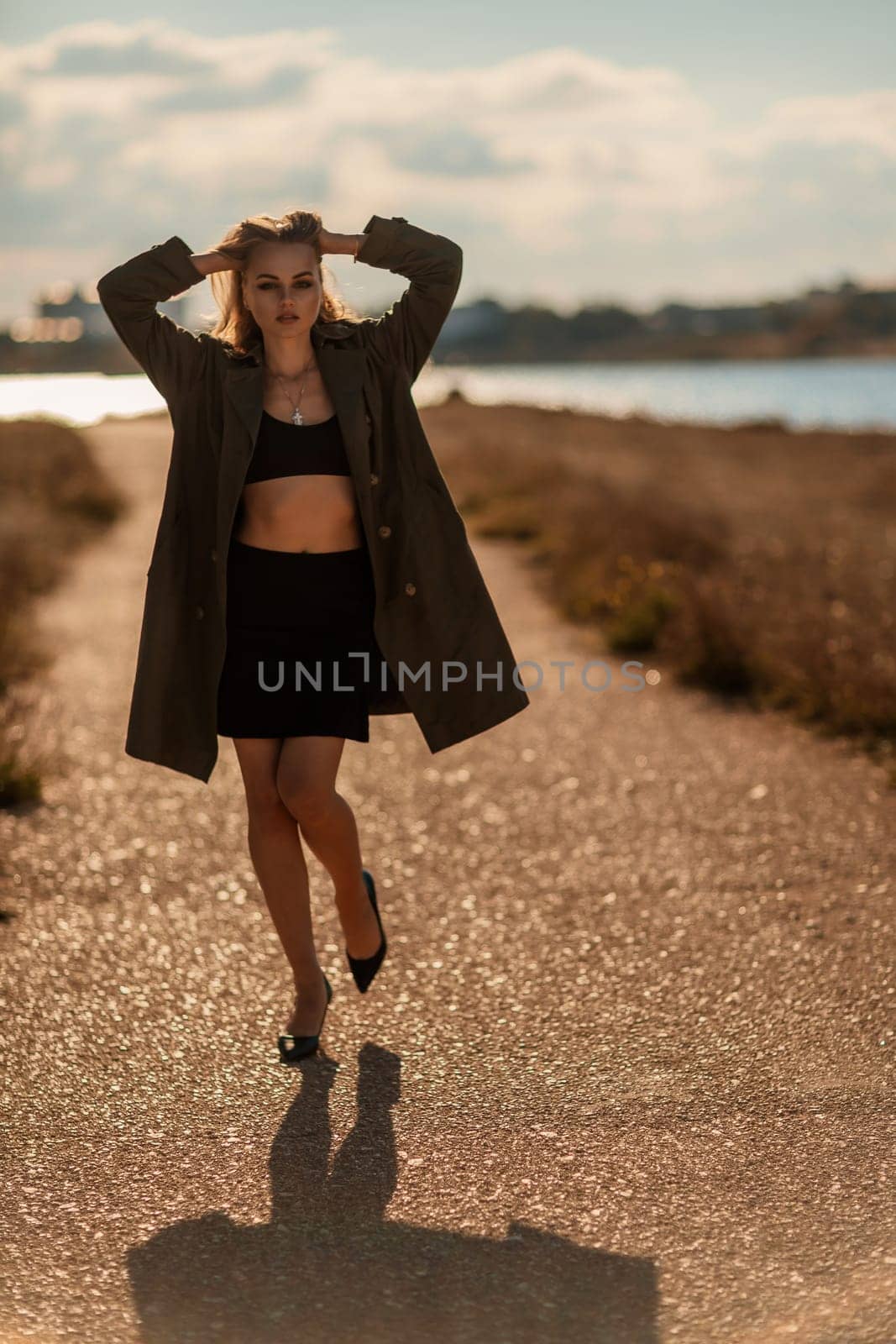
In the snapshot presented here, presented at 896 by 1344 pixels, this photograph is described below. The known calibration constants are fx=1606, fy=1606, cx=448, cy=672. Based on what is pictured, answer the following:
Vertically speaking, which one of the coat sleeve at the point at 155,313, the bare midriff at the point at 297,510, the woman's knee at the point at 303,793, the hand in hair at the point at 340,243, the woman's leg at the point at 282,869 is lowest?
the woman's leg at the point at 282,869

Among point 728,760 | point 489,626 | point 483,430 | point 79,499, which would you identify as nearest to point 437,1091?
point 489,626

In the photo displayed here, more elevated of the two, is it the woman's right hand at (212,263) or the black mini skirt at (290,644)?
the woman's right hand at (212,263)

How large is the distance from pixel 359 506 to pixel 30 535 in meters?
12.7

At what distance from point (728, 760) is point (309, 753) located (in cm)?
418

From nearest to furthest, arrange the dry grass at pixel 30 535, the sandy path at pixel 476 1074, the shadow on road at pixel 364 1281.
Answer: the shadow on road at pixel 364 1281, the sandy path at pixel 476 1074, the dry grass at pixel 30 535

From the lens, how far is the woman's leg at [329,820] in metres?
4.11

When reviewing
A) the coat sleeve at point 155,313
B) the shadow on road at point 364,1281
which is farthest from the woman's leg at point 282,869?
the coat sleeve at point 155,313

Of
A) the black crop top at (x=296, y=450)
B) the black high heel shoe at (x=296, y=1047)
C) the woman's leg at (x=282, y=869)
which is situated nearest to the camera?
the black crop top at (x=296, y=450)

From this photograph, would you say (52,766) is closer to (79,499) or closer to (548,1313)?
(548,1313)

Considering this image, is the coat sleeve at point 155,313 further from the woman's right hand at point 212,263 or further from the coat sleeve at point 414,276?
the coat sleeve at point 414,276

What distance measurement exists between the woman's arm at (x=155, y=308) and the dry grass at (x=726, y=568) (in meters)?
4.32

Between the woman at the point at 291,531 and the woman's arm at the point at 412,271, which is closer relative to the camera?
the woman at the point at 291,531

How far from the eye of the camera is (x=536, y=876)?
240 inches

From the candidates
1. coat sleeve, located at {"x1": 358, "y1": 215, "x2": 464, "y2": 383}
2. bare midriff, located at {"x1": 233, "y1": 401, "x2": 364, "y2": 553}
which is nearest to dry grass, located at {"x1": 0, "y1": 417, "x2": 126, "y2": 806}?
bare midriff, located at {"x1": 233, "y1": 401, "x2": 364, "y2": 553}
